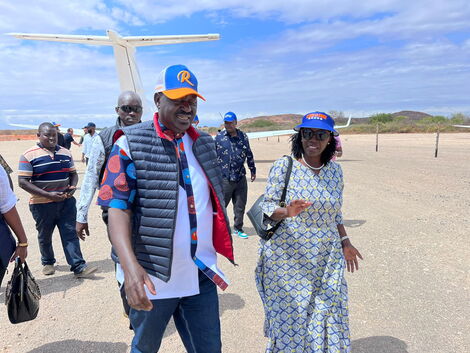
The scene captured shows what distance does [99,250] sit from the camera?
5.59 meters

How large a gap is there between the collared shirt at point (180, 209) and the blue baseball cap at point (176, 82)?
1.04 feet

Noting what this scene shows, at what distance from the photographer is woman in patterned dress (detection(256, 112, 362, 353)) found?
7.92 feet

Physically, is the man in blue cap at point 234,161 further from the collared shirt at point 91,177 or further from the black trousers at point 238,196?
the collared shirt at point 91,177

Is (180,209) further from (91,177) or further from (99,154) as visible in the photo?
(91,177)

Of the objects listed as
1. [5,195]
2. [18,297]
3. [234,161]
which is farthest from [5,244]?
[234,161]

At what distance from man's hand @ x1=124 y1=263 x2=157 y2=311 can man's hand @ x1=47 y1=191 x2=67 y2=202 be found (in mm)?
3212

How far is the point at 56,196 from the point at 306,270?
3.27 meters

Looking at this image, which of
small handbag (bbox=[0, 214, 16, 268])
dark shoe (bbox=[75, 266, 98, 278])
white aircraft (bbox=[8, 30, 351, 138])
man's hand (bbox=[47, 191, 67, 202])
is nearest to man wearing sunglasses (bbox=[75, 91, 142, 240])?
small handbag (bbox=[0, 214, 16, 268])

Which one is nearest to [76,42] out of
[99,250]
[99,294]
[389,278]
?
[99,250]

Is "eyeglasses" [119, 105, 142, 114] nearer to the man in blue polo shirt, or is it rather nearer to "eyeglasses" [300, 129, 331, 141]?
the man in blue polo shirt

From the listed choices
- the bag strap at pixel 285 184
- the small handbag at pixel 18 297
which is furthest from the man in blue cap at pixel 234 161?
the small handbag at pixel 18 297

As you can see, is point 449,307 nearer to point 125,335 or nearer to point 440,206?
point 125,335

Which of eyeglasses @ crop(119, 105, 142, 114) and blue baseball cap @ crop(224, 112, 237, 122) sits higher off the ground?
eyeglasses @ crop(119, 105, 142, 114)

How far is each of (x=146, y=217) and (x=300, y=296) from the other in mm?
1293
